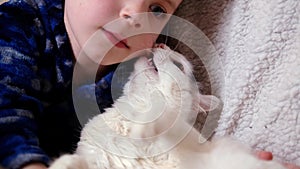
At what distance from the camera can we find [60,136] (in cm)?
82

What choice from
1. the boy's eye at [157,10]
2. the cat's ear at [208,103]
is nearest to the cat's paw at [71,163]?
the cat's ear at [208,103]

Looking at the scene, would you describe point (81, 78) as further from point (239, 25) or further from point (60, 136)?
point (239, 25)

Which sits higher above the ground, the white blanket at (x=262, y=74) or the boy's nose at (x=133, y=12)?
the boy's nose at (x=133, y=12)

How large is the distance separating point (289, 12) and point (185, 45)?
0.81ft

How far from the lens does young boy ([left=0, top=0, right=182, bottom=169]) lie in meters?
0.73

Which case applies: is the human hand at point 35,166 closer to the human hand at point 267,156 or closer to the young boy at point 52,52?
the young boy at point 52,52

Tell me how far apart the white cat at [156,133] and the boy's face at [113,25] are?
10 centimetres

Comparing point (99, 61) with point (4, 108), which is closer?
point (4, 108)

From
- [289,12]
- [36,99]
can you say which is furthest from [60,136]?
[289,12]

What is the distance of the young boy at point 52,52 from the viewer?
0.73m

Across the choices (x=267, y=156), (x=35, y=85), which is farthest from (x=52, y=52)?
(x=267, y=156)

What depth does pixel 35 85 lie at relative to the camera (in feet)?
2.57

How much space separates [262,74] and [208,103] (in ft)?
0.46

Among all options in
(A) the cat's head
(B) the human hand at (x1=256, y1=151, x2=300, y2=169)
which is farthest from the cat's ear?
(B) the human hand at (x1=256, y1=151, x2=300, y2=169)
